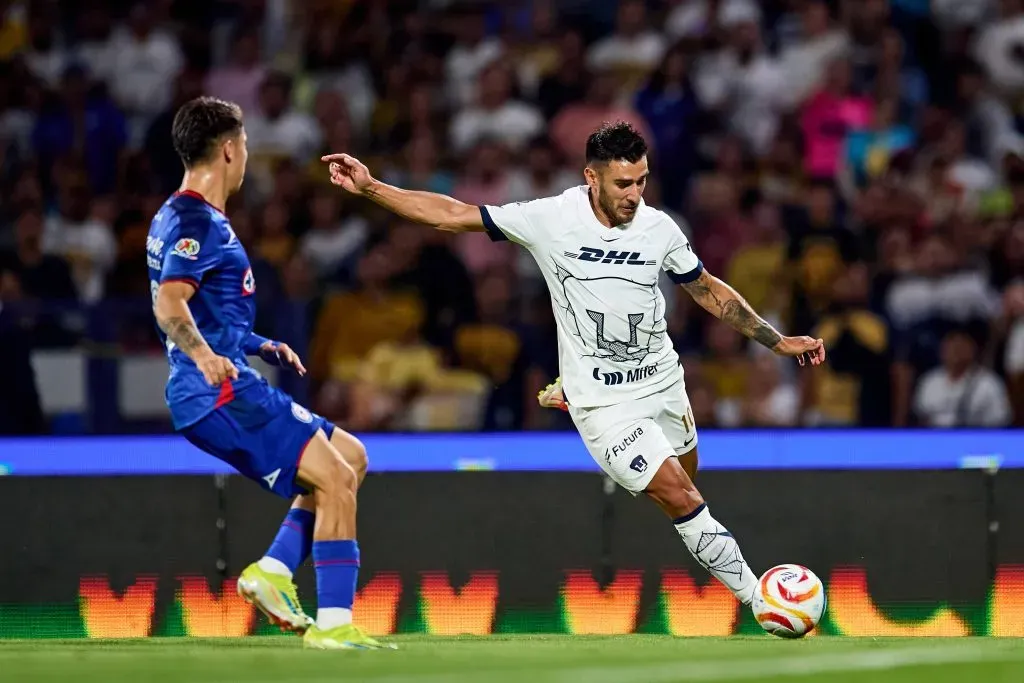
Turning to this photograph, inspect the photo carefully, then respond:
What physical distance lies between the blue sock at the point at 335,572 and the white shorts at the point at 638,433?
1238 mm

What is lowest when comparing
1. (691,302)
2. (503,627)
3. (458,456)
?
(503,627)

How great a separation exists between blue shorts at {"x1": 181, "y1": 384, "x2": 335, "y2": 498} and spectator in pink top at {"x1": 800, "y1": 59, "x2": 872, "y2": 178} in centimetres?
745

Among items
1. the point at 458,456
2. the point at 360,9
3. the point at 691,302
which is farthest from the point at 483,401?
the point at 360,9

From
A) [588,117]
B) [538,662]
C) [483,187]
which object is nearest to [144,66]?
[483,187]

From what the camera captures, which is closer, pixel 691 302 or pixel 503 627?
pixel 503 627

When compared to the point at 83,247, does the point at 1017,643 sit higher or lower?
lower

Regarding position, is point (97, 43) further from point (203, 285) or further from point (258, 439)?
point (258, 439)

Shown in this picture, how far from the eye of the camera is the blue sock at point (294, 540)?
686 centimetres

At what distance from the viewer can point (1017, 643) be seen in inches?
281

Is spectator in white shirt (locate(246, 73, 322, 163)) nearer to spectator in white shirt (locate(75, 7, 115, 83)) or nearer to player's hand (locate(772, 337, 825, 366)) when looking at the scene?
spectator in white shirt (locate(75, 7, 115, 83))

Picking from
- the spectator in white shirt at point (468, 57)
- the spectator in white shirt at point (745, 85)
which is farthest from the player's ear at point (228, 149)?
the spectator in white shirt at point (745, 85)

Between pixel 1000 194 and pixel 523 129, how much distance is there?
3.63 metres

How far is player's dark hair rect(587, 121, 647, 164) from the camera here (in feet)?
23.4

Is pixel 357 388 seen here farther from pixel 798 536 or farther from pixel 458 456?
pixel 798 536
